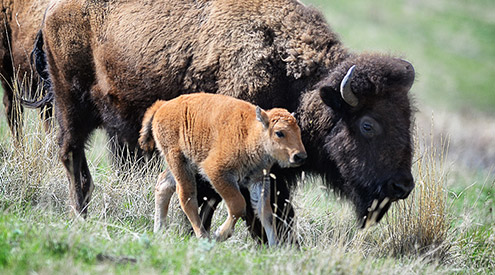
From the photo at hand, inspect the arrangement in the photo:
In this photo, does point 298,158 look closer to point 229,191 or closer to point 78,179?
point 229,191

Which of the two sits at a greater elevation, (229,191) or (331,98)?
(331,98)

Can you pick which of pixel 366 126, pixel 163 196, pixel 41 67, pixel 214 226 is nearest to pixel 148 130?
pixel 163 196

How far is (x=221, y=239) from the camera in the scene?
601 cm

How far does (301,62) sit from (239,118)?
3.61ft

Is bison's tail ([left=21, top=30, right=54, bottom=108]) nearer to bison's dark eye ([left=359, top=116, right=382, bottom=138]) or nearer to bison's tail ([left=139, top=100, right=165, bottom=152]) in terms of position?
bison's tail ([left=139, top=100, right=165, bottom=152])

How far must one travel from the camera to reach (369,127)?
253 inches

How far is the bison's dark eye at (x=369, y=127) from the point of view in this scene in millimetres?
6402

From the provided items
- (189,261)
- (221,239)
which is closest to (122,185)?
(221,239)

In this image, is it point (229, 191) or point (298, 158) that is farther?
point (229, 191)

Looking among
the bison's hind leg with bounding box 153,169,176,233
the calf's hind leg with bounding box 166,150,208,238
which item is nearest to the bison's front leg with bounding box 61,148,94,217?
the bison's hind leg with bounding box 153,169,176,233

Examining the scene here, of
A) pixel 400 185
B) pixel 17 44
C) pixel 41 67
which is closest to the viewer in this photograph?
pixel 400 185

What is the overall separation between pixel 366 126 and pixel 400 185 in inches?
26.2

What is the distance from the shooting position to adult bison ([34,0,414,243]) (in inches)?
253

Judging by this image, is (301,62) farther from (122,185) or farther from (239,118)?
(122,185)
